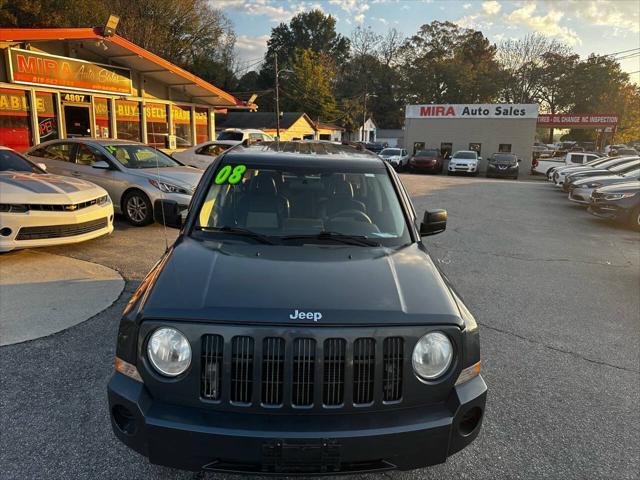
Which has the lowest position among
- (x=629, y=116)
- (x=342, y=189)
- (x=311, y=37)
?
(x=342, y=189)

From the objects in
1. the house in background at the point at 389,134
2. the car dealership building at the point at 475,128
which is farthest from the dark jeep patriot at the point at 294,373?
the house in background at the point at 389,134

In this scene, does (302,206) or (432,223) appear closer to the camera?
(302,206)

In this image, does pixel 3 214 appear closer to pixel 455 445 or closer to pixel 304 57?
pixel 455 445

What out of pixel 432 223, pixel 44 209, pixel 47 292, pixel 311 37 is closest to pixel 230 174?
pixel 432 223

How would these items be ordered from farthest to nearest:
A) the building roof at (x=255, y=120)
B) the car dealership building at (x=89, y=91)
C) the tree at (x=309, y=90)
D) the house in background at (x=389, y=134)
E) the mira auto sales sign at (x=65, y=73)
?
the house in background at (x=389, y=134)
the tree at (x=309, y=90)
the building roof at (x=255, y=120)
the car dealership building at (x=89, y=91)
the mira auto sales sign at (x=65, y=73)

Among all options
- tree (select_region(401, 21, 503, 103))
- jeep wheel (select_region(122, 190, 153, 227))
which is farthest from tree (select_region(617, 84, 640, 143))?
jeep wheel (select_region(122, 190, 153, 227))

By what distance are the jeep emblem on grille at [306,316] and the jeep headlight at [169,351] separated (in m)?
0.51

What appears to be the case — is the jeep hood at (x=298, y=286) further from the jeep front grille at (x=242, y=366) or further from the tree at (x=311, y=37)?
the tree at (x=311, y=37)

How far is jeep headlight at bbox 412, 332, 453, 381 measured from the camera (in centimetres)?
216

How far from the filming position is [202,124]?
20516 mm

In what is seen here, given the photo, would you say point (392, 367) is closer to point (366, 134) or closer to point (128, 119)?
point (128, 119)

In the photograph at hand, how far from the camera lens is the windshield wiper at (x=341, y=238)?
9.72 feet

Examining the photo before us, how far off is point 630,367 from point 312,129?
152 ft

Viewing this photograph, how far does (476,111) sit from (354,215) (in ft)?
122
